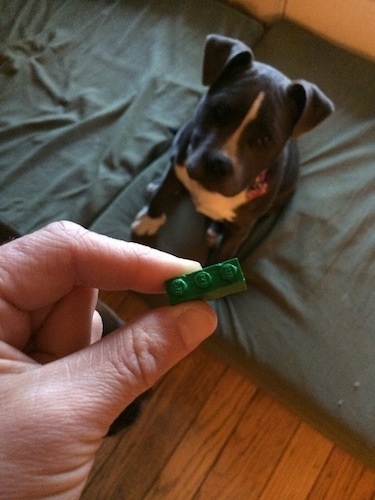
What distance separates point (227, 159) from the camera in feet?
4.29

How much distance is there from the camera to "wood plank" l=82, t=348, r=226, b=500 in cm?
148

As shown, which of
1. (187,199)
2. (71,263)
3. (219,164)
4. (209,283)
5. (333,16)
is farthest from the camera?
(333,16)

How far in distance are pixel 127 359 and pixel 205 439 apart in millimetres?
936

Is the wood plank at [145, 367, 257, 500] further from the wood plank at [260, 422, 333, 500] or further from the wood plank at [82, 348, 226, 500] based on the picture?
the wood plank at [260, 422, 333, 500]

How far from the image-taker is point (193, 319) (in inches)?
28.2

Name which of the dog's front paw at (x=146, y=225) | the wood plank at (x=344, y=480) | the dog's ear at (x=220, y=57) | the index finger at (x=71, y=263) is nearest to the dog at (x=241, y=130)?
the dog's ear at (x=220, y=57)

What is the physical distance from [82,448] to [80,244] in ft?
0.89

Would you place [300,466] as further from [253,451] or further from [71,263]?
[71,263]

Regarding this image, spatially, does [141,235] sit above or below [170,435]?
above

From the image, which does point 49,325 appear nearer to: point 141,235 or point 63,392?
point 63,392

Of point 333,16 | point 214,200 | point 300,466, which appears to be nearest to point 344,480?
point 300,466

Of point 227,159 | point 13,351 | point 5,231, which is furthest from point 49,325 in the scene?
point 5,231

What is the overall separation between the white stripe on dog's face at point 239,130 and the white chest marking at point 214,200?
13 centimetres

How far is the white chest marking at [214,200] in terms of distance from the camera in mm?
1435
